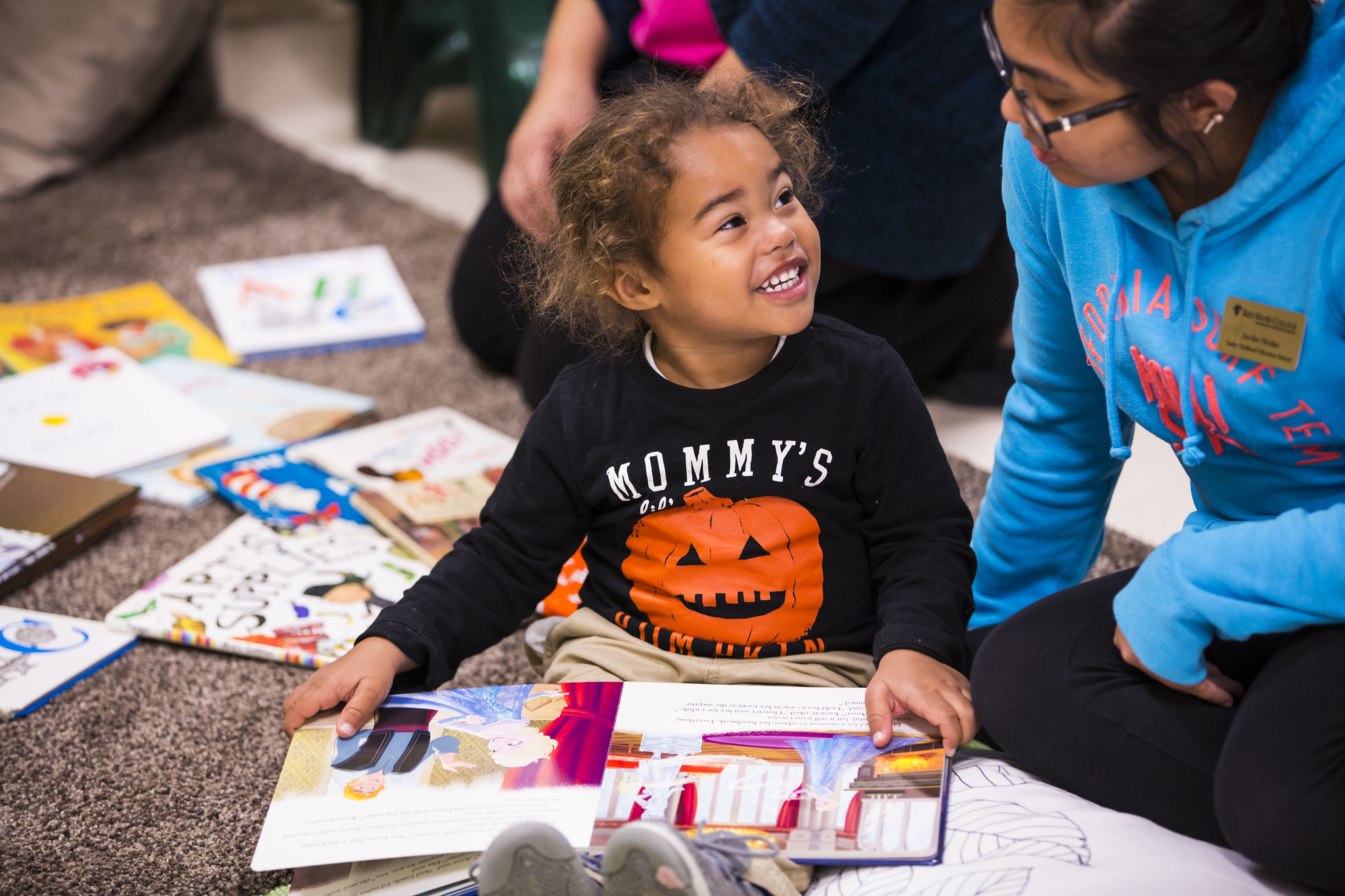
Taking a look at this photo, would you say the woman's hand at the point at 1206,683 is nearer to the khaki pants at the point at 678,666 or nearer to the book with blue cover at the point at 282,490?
the khaki pants at the point at 678,666

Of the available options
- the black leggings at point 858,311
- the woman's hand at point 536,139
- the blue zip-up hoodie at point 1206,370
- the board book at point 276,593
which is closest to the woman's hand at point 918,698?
the blue zip-up hoodie at point 1206,370

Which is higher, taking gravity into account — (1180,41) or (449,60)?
(1180,41)

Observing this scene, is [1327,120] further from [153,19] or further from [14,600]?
[153,19]

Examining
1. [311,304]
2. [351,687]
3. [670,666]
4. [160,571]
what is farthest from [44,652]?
[311,304]

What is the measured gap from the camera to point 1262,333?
2.29 ft

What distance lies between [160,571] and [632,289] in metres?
0.67

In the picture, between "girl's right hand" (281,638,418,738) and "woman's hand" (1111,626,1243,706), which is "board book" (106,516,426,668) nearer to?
"girl's right hand" (281,638,418,738)

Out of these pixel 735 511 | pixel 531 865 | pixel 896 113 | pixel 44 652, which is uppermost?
pixel 896 113

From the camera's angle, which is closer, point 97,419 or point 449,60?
point 97,419

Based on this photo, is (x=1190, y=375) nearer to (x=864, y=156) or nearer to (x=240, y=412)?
(x=864, y=156)

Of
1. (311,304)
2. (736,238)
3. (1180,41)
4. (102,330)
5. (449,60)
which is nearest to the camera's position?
(1180,41)

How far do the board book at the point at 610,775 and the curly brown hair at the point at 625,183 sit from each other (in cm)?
28

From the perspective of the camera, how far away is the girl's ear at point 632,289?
0.87 metres

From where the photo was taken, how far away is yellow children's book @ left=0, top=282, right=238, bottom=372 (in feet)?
5.47
